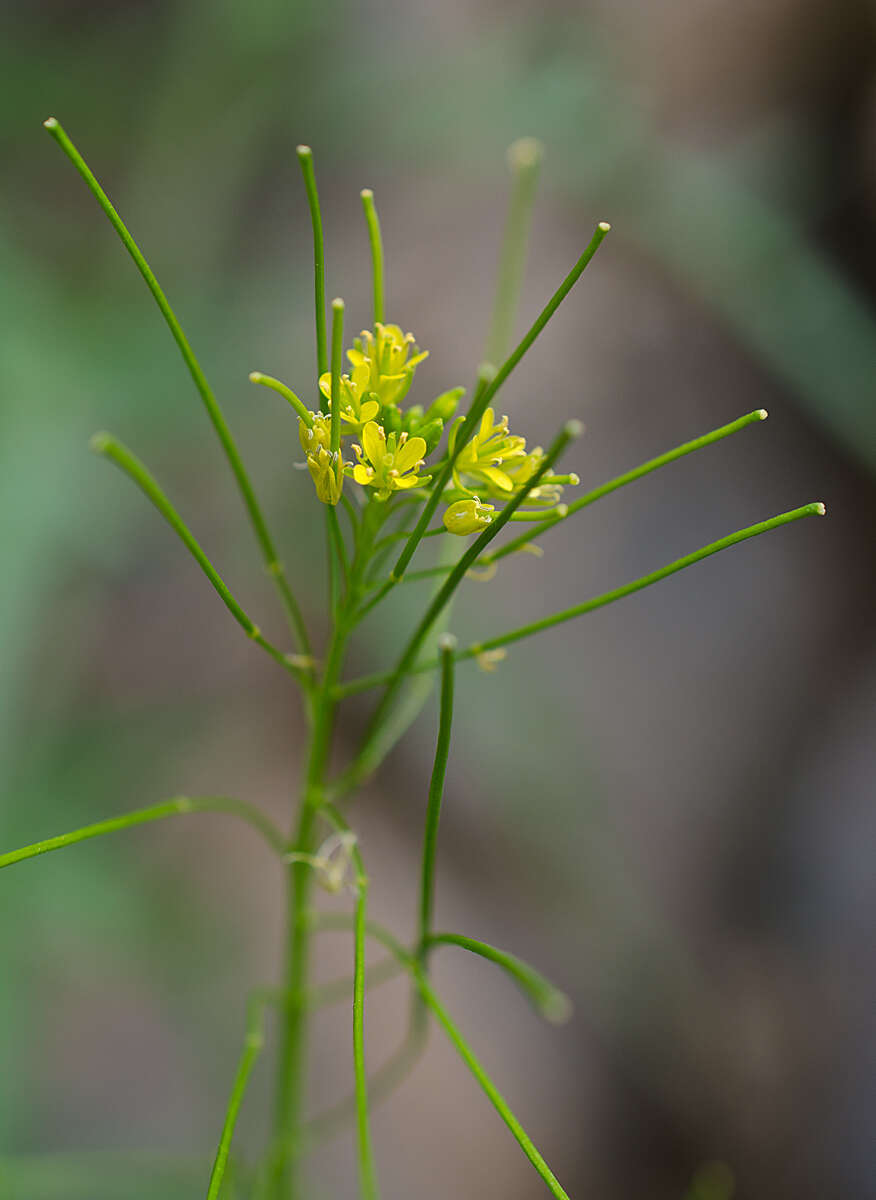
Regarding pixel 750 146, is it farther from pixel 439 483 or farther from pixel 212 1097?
pixel 212 1097

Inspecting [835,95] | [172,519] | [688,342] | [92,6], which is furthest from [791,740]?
[92,6]

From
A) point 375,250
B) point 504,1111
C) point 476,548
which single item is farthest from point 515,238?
point 504,1111

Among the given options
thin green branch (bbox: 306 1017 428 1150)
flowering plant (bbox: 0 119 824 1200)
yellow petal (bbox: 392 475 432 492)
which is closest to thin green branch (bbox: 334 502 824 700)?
flowering plant (bbox: 0 119 824 1200)

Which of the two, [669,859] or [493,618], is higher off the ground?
[493,618]

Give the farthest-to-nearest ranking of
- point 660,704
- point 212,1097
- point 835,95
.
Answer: point 835,95 < point 660,704 < point 212,1097

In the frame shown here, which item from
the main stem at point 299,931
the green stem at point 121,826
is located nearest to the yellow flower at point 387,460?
the main stem at point 299,931

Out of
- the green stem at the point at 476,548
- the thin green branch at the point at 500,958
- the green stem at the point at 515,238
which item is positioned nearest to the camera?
the green stem at the point at 476,548

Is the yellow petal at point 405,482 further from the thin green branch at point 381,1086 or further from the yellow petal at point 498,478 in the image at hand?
the thin green branch at point 381,1086

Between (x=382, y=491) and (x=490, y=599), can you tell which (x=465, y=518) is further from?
(x=490, y=599)
